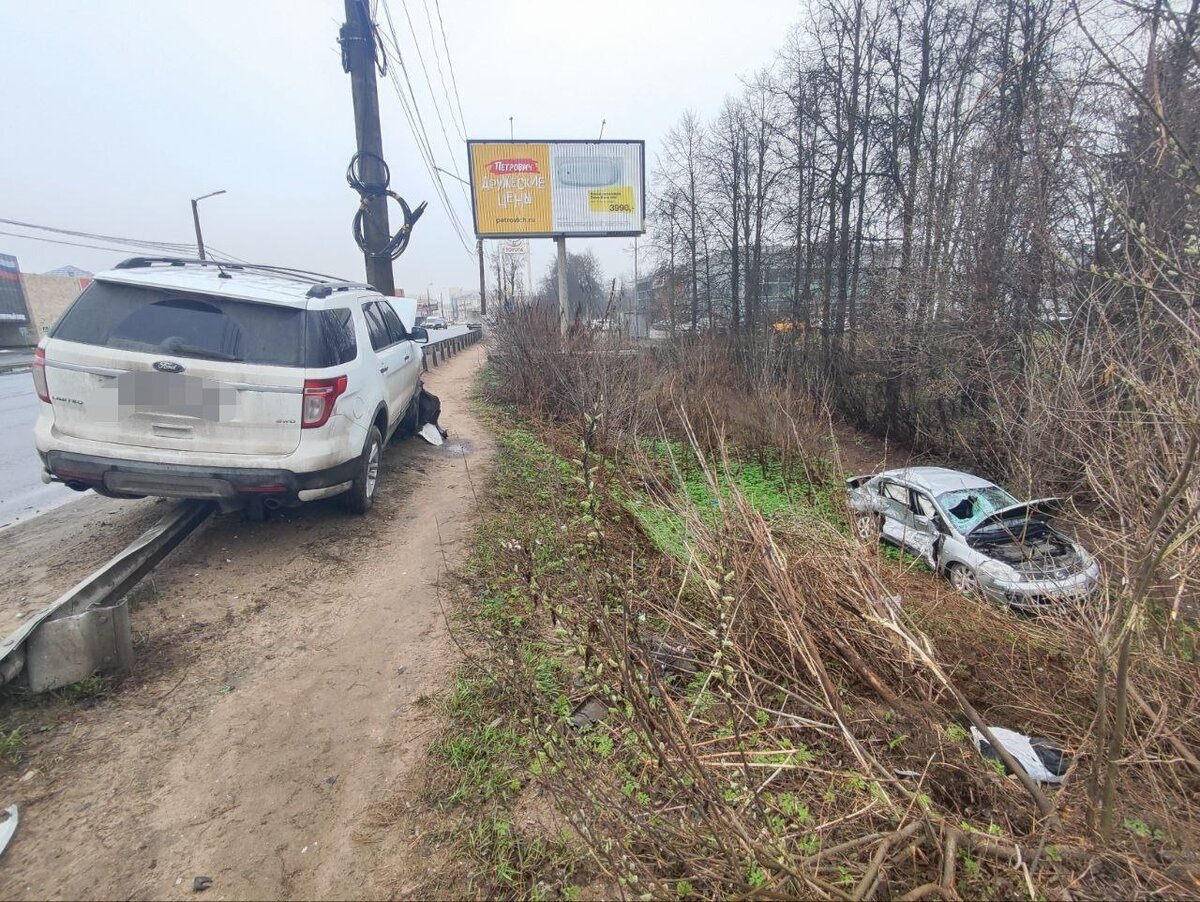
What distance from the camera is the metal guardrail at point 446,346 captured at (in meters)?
19.5

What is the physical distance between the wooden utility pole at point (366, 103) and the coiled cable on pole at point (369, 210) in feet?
0.05

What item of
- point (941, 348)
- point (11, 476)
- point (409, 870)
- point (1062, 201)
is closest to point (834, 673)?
point (409, 870)

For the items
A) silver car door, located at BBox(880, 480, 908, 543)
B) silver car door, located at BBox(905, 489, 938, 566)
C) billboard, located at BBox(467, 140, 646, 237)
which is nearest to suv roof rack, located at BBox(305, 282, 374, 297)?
silver car door, located at BBox(905, 489, 938, 566)

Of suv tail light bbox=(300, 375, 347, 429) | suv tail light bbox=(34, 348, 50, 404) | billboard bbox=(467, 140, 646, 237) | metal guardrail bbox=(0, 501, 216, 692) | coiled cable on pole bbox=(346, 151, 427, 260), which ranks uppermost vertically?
billboard bbox=(467, 140, 646, 237)

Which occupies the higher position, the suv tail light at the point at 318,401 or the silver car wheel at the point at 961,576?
the suv tail light at the point at 318,401

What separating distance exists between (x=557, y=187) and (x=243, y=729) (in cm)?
2016

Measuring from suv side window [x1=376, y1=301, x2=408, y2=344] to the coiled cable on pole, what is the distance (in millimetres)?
2504

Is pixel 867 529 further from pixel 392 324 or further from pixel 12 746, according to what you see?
pixel 392 324

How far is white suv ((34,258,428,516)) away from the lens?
3.84 meters

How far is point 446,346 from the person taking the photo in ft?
80.1

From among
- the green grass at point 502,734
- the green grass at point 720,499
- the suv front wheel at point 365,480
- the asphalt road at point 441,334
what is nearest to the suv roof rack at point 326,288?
the suv front wheel at point 365,480

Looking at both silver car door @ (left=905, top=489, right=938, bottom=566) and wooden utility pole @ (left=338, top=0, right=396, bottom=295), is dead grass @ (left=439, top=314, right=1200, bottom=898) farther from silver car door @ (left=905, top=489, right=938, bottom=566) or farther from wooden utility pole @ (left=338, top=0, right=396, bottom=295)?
wooden utility pole @ (left=338, top=0, right=396, bottom=295)

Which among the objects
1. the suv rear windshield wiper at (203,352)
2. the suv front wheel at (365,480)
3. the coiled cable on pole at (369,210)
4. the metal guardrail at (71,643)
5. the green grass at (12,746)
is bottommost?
the green grass at (12,746)

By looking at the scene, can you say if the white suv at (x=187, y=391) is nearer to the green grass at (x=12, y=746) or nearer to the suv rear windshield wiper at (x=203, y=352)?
the suv rear windshield wiper at (x=203, y=352)
